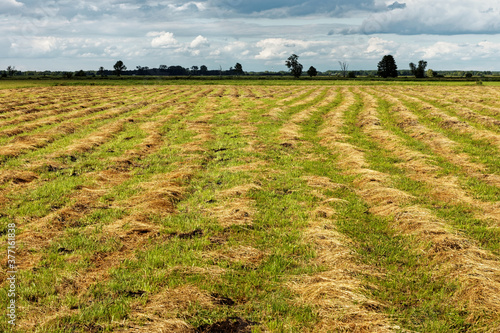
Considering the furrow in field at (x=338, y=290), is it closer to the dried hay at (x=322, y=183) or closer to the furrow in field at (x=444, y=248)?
the furrow in field at (x=444, y=248)

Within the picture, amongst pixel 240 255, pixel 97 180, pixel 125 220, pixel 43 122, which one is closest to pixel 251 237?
pixel 240 255

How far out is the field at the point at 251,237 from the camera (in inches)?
203

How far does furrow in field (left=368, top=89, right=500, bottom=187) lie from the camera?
40.4ft

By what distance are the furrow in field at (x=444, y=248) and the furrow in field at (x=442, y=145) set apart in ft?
12.9

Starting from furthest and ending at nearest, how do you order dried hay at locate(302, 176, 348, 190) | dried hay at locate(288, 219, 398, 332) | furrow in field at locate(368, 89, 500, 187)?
1. furrow in field at locate(368, 89, 500, 187)
2. dried hay at locate(302, 176, 348, 190)
3. dried hay at locate(288, 219, 398, 332)

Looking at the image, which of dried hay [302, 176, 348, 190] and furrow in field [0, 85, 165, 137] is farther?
furrow in field [0, 85, 165, 137]

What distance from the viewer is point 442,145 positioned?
1702 centimetres

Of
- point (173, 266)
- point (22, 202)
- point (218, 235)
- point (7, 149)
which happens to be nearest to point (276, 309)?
point (173, 266)

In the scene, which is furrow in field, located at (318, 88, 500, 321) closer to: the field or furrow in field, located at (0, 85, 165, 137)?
the field

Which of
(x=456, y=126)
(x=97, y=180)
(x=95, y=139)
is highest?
(x=456, y=126)

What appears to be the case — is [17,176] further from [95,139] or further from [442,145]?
[442,145]

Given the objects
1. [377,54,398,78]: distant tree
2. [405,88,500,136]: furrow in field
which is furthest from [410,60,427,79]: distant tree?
[405,88,500,136]: furrow in field

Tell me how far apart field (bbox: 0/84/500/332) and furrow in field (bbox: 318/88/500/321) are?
4 centimetres

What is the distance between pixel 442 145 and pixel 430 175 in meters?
5.73
